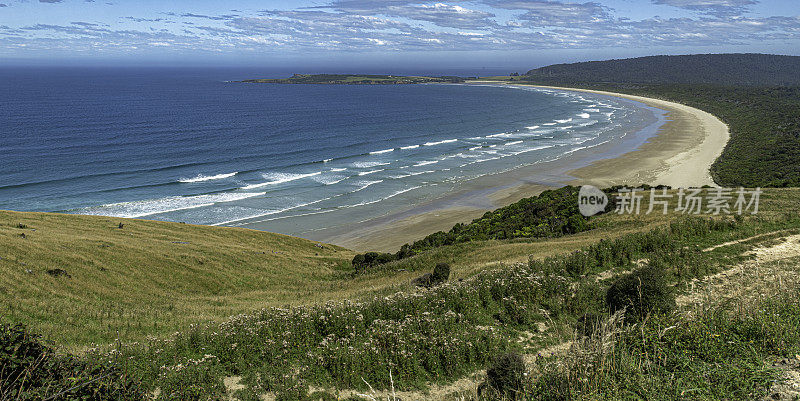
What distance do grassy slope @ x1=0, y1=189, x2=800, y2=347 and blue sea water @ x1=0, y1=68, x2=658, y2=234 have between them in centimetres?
1318

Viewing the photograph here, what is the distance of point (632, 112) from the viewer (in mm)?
121562

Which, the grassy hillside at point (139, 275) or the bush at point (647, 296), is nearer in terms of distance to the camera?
the bush at point (647, 296)

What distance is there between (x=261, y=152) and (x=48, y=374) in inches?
2548

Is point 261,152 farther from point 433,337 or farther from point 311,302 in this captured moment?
point 433,337

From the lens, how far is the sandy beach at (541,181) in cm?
3803

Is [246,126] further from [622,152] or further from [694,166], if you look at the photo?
[694,166]

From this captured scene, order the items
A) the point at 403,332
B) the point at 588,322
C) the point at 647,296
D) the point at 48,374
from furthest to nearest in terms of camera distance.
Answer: the point at 588,322
the point at 403,332
the point at 647,296
the point at 48,374

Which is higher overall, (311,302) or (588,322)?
(588,322)

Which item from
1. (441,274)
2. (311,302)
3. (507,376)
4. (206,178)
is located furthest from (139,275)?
(206,178)

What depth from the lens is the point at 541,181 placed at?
5356 centimetres

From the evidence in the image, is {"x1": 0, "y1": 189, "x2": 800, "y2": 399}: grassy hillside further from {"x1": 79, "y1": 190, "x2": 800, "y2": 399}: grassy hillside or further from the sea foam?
the sea foam

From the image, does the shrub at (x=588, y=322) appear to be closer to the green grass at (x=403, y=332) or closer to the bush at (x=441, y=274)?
the green grass at (x=403, y=332)

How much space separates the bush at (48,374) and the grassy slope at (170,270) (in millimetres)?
4805

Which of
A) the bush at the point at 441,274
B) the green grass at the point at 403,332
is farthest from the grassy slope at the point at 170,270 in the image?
the green grass at the point at 403,332
